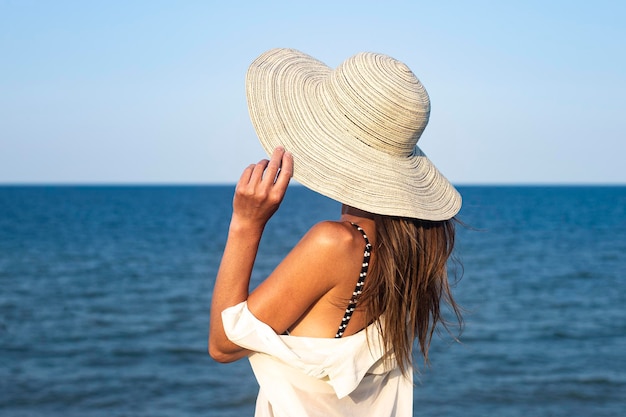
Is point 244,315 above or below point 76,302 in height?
above

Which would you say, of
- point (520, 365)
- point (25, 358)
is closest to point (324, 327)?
point (520, 365)

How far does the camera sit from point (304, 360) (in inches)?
70.2

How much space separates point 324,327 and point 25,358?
1025 cm

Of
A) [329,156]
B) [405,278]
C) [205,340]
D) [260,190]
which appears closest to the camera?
[260,190]

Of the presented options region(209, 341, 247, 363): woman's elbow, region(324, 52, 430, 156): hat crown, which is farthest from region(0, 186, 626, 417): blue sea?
region(209, 341, 247, 363): woman's elbow

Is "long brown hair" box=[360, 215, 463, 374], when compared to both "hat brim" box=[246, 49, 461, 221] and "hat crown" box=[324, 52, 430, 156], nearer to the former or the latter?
"hat brim" box=[246, 49, 461, 221]

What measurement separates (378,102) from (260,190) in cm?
39

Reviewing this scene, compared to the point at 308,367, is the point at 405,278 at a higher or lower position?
higher

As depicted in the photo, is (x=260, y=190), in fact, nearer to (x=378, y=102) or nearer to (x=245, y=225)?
(x=245, y=225)

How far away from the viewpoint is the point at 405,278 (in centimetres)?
187

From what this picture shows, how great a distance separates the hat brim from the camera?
174 centimetres

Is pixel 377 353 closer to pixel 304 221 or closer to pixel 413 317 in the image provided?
pixel 413 317

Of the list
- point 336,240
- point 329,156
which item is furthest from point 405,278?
point 329,156

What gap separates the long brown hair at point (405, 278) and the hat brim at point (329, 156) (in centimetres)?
8
